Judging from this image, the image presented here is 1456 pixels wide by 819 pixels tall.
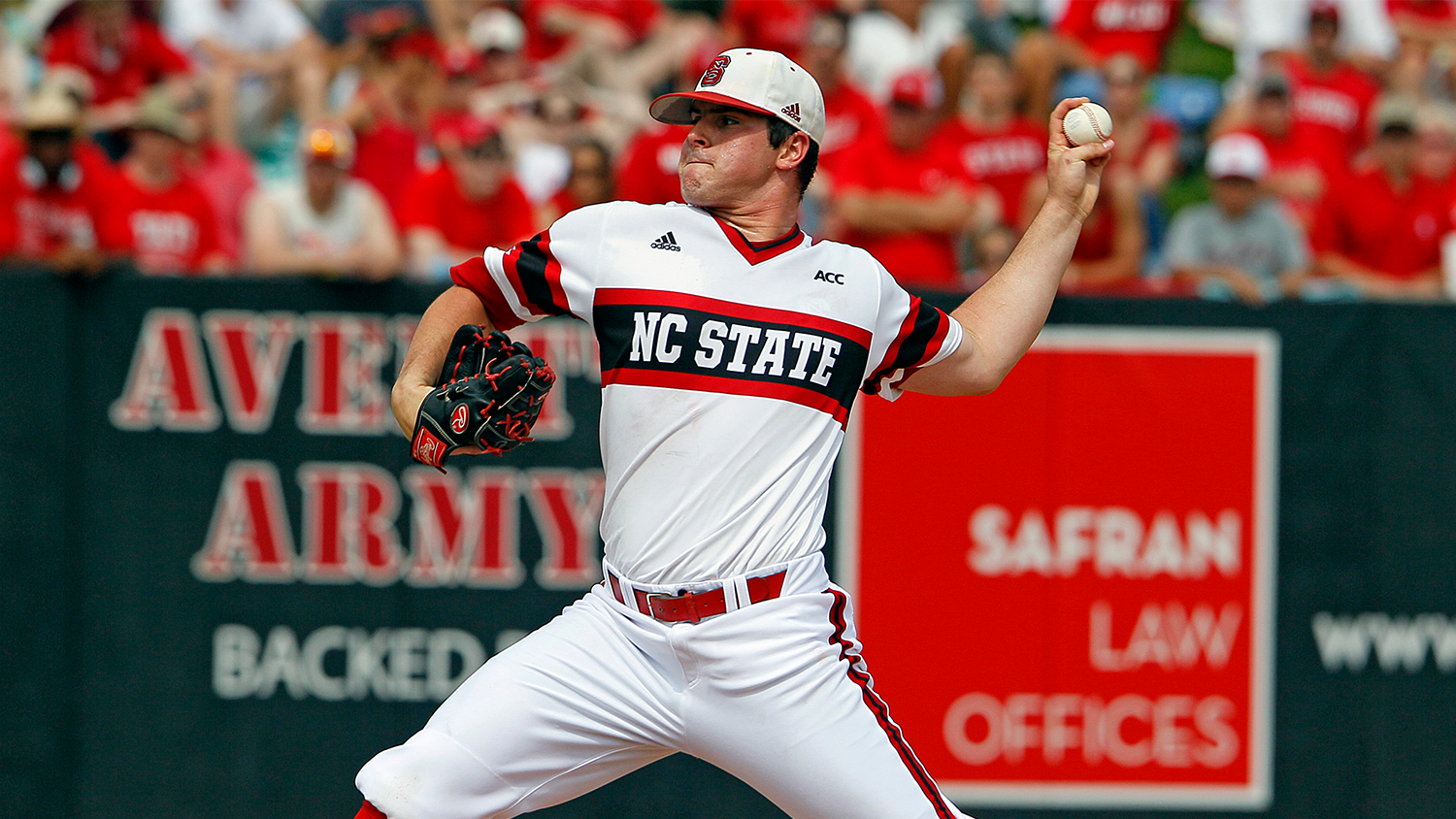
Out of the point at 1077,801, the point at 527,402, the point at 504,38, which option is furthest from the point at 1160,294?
the point at 504,38

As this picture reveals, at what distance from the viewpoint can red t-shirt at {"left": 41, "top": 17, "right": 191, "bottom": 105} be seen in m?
9.12

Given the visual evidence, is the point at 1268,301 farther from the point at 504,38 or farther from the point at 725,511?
the point at 504,38

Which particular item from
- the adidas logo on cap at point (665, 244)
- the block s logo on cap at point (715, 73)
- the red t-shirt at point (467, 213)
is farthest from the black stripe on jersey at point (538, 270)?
the red t-shirt at point (467, 213)

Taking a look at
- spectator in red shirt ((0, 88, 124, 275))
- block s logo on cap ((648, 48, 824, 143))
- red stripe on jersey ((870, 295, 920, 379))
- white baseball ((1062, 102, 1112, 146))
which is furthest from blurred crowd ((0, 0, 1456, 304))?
red stripe on jersey ((870, 295, 920, 379))

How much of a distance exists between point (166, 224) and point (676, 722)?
15.9 feet

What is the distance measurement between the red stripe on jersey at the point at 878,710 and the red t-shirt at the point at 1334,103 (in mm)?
7125

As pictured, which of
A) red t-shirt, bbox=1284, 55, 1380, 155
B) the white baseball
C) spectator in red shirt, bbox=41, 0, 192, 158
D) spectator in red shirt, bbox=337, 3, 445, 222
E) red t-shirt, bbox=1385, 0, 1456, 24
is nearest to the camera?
the white baseball

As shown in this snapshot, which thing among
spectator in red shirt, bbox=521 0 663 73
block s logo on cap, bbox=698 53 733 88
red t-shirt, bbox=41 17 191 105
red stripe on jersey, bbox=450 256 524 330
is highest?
spectator in red shirt, bbox=521 0 663 73

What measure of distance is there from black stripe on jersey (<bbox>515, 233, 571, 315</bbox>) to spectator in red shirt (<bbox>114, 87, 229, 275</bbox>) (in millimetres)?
3975

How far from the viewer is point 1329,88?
10.2 m

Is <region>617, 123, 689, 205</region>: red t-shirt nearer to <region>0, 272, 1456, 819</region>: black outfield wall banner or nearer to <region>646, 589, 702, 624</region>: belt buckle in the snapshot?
<region>0, 272, 1456, 819</region>: black outfield wall banner

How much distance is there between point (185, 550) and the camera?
6.04 m

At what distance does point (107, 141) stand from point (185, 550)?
3373 mm

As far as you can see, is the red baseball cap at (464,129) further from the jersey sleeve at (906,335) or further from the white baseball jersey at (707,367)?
the jersey sleeve at (906,335)
